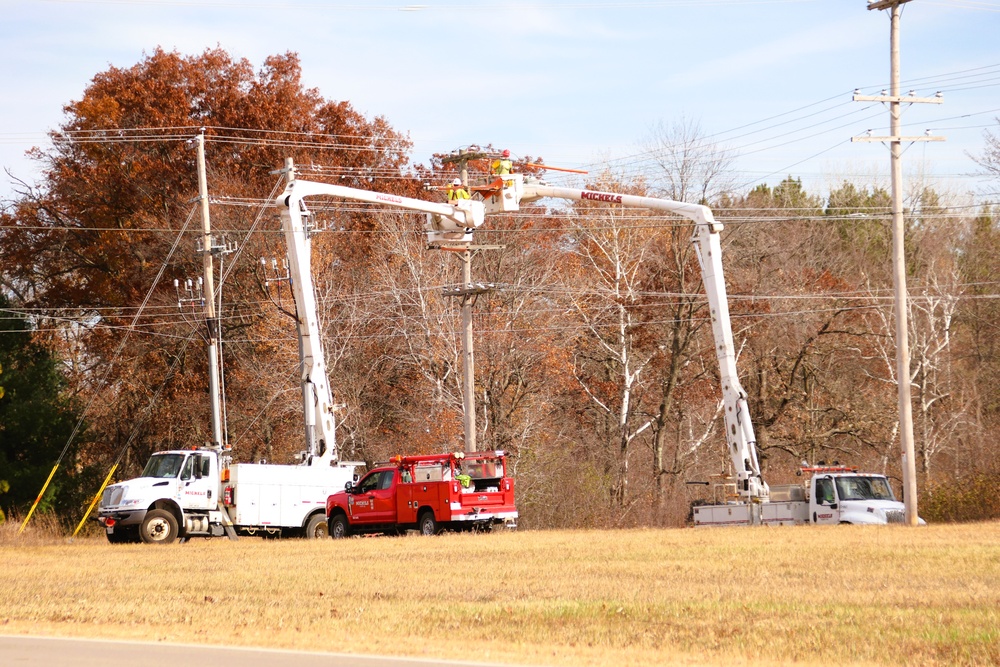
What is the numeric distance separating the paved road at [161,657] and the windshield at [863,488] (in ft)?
70.3

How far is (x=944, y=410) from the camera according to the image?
164 ft

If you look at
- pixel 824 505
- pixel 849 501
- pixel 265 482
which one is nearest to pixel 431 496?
pixel 265 482

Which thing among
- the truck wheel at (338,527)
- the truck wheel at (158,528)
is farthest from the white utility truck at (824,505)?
the truck wheel at (158,528)

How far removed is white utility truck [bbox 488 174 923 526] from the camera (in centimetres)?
3047

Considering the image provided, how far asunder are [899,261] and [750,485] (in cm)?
671

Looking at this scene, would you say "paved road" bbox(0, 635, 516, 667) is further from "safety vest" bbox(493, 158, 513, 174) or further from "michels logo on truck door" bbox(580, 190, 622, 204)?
"safety vest" bbox(493, 158, 513, 174)

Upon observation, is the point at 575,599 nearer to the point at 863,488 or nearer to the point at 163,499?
the point at 863,488

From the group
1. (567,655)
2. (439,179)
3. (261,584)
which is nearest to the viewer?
(567,655)

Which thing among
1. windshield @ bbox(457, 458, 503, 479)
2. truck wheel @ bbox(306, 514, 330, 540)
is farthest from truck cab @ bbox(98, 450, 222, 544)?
windshield @ bbox(457, 458, 503, 479)

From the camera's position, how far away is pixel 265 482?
33.3m

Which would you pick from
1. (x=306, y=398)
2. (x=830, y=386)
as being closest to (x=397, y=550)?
(x=306, y=398)

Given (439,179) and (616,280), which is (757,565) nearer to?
(616,280)

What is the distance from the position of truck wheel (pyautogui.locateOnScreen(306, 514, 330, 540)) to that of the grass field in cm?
823

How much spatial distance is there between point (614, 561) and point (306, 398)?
13509 mm
